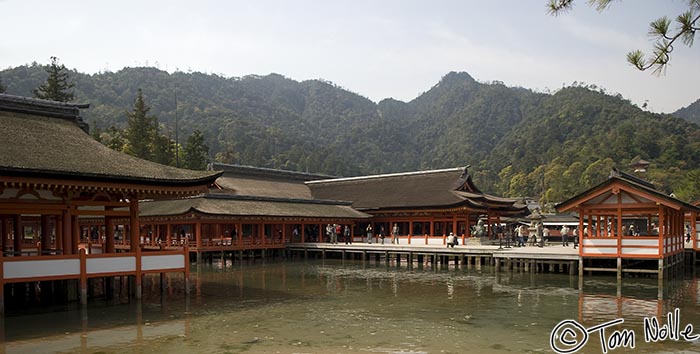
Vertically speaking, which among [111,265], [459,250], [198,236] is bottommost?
[459,250]

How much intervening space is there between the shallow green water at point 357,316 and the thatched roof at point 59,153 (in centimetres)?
384

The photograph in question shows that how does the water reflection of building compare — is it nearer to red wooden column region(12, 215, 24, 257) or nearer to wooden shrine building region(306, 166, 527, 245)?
red wooden column region(12, 215, 24, 257)

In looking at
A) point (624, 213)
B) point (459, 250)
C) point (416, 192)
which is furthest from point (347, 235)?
point (624, 213)

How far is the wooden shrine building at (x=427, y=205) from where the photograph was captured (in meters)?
39.4

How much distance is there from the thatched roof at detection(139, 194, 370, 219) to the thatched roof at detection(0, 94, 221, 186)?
1397 centimetres

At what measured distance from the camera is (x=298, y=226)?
42844 millimetres

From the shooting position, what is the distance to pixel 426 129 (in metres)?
148

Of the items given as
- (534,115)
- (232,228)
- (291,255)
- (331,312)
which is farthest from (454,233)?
(534,115)

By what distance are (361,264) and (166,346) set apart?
2239 centimetres

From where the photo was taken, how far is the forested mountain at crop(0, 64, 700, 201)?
87.0m

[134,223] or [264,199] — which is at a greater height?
[134,223]

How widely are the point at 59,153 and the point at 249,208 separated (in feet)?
66.5

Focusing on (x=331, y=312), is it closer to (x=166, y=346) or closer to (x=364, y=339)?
(x=364, y=339)

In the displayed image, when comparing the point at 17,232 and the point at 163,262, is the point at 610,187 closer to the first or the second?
the point at 163,262
